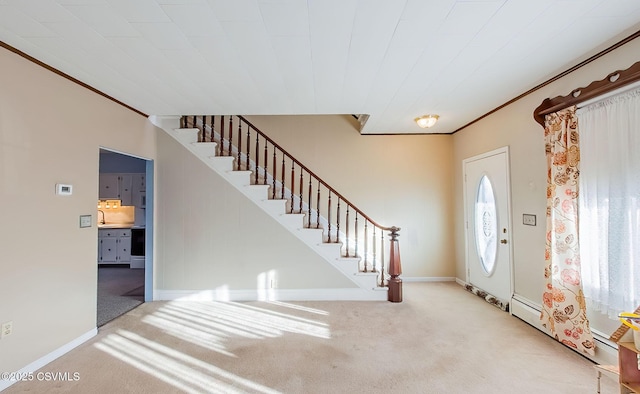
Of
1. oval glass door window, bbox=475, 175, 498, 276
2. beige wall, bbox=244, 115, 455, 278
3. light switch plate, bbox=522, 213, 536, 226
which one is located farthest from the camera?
beige wall, bbox=244, 115, 455, 278

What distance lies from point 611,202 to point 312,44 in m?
2.79

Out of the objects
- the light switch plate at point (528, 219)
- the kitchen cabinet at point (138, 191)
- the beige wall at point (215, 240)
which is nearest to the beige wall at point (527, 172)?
the light switch plate at point (528, 219)

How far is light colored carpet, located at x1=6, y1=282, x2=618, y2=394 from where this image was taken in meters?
2.15

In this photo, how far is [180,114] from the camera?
12.8 feet

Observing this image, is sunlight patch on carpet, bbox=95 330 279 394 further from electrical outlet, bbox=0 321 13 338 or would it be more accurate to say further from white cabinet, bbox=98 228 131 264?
white cabinet, bbox=98 228 131 264

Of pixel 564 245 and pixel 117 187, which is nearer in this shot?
pixel 564 245

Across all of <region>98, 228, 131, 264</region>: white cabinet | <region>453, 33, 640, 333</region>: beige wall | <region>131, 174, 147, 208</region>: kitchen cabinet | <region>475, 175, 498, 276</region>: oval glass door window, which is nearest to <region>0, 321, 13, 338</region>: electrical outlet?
<region>98, 228, 131, 264</region>: white cabinet

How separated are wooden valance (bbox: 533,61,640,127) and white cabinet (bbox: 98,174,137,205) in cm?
768

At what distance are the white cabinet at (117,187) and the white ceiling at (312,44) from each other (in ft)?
12.7

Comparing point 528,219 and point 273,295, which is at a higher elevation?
point 528,219

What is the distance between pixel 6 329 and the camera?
2.14 meters

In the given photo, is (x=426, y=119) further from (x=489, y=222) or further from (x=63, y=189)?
(x=63, y=189)

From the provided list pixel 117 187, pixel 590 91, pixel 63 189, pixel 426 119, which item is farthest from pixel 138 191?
pixel 590 91

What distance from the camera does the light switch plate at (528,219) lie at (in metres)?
3.15
